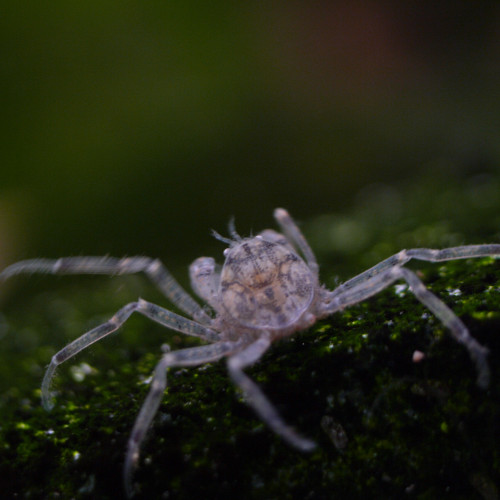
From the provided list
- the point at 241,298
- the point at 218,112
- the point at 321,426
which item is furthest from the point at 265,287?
the point at 218,112

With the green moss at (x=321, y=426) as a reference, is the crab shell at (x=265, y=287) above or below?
above

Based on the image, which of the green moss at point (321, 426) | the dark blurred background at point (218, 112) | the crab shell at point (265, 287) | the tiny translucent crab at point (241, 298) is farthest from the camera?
the dark blurred background at point (218, 112)

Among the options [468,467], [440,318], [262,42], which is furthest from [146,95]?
[468,467]

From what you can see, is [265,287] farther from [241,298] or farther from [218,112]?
[218,112]

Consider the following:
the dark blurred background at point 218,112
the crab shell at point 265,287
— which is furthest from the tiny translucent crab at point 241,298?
the dark blurred background at point 218,112

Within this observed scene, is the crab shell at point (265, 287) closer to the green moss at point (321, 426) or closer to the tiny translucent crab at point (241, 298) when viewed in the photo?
the tiny translucent crab at point (241, 298)

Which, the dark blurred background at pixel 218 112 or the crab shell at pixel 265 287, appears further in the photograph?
the dark blurred background at pixel 218 112
